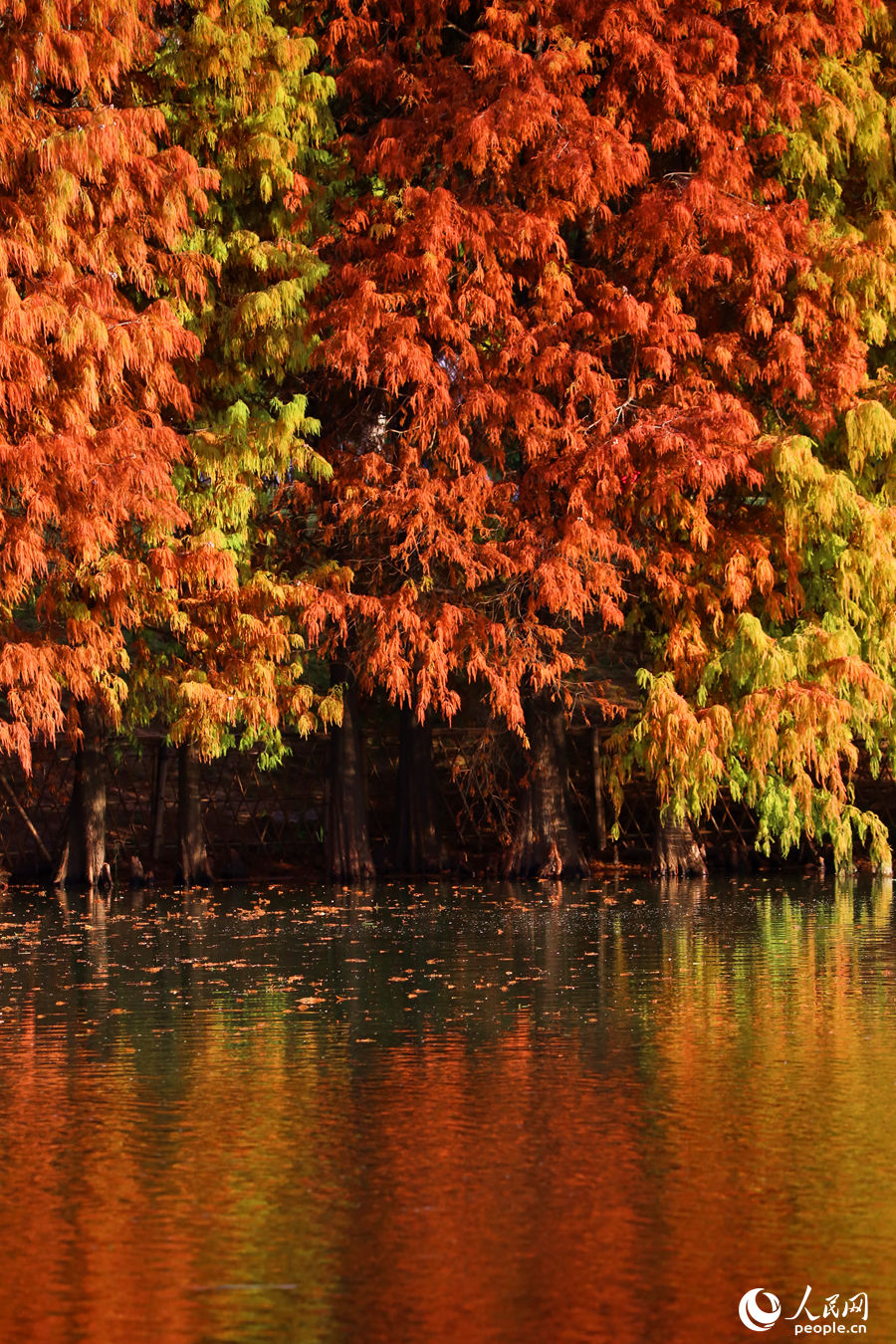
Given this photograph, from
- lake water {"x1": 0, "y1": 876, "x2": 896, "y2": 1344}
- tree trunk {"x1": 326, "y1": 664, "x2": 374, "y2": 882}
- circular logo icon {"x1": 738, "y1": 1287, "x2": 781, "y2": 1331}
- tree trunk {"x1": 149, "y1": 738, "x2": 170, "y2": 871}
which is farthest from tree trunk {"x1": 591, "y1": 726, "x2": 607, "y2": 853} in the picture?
circular logo icon {"x1": 738, "y1": 1287, "x2": 781, "y2": 1331}

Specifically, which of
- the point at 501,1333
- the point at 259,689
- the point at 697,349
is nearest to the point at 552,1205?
the point at 501,1333

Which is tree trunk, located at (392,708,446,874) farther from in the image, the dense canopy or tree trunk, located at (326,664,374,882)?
the dense canopy

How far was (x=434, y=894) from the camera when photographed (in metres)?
23.5

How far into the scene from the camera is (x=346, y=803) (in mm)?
→ 26203

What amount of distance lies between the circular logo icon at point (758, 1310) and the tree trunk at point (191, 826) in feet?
68.2

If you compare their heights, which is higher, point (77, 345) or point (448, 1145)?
point (77, 345)

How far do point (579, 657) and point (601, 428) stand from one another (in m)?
3.70

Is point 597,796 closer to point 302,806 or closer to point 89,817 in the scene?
point 302,806

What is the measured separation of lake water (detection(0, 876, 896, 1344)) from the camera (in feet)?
18.9

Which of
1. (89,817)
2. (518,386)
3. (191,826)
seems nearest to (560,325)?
(518,386)

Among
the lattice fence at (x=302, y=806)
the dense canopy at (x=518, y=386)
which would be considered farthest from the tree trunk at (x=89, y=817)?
the lattice fence at (x=302, y=806)

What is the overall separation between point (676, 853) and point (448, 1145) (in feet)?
59.7

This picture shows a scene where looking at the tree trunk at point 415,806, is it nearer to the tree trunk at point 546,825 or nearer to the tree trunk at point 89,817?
the tree trunk at point 546,825

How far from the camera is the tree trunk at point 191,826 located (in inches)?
1032
